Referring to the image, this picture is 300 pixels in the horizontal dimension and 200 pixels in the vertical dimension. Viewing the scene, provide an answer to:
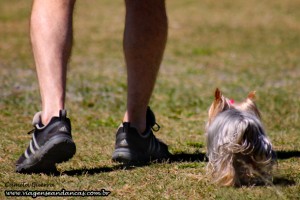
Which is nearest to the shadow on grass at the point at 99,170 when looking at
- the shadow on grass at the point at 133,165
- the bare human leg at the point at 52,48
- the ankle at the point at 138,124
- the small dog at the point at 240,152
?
the shadow on grass at the point at 133,165

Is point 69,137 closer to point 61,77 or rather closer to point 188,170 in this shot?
point 61,77

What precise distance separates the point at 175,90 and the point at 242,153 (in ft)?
14.3

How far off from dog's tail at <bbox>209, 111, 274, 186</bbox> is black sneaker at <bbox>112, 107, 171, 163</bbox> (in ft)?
2.48

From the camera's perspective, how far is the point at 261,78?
29.9ft

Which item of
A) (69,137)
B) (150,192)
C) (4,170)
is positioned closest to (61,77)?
(69,137)

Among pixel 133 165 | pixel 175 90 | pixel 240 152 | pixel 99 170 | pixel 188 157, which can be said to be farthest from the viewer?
pixel 175 90

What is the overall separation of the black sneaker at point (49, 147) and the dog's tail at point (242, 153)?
0.92 meters

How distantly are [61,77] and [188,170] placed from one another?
1.04 m

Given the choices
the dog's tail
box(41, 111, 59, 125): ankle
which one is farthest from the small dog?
box(41, 111, 59, 125): ankle

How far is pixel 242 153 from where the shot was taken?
3850 millimetres

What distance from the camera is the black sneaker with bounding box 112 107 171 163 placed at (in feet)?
Answer: 14.8

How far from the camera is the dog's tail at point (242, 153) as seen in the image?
383 cm

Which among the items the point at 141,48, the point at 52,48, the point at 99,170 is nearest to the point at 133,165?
the point at 99,170

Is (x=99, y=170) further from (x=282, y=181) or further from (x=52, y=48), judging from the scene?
(x=282, y=181)
